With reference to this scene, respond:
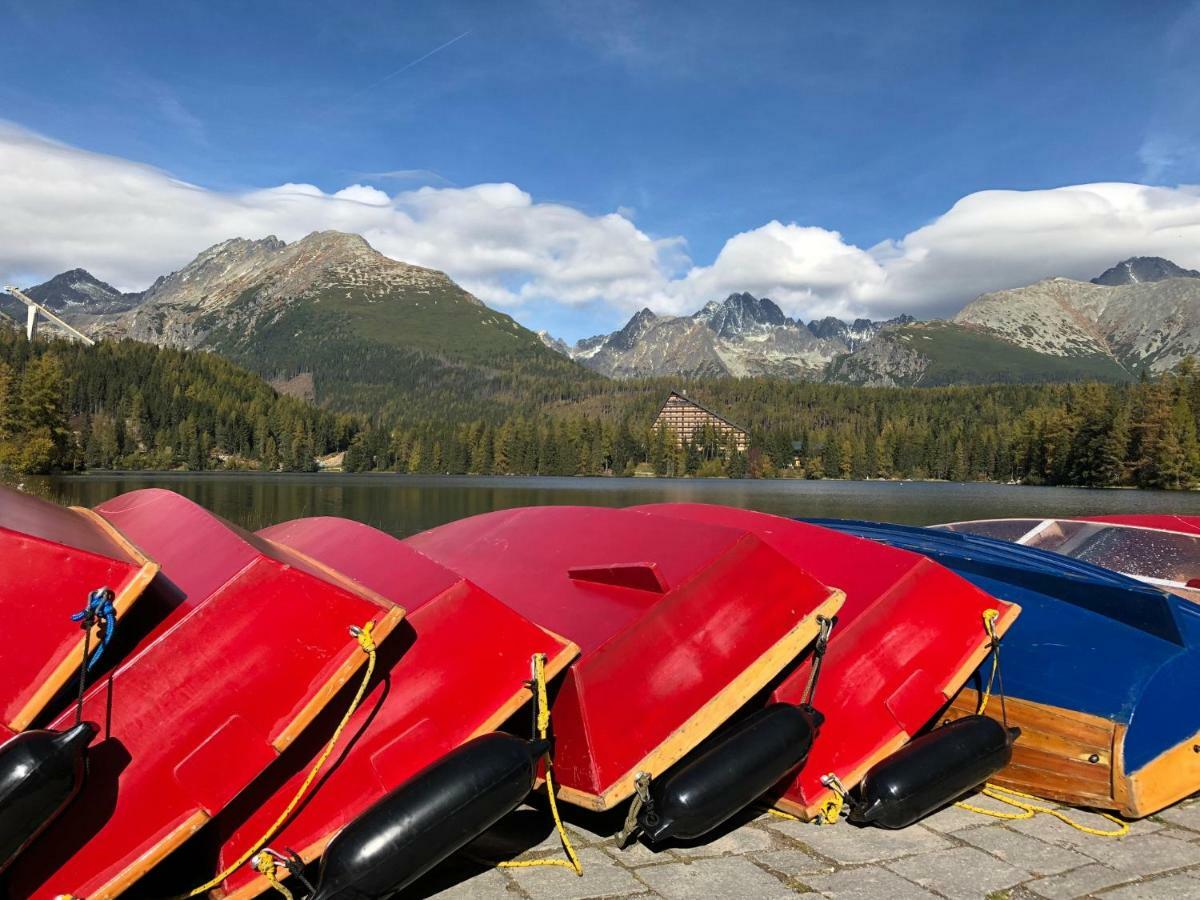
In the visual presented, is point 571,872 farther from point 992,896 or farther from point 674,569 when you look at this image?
point 992,896

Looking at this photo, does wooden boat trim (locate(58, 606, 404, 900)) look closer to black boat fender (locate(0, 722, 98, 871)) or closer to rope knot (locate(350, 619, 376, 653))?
rope knot (locate(350, 619, 376, 653))

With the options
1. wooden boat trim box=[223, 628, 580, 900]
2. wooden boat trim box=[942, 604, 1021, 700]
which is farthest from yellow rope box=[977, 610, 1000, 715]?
wooden boat trim box=[223, 628, 580, 900]

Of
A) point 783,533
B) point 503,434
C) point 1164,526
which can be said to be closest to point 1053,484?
point 503,434

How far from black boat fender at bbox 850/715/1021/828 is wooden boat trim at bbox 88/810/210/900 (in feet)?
12.3

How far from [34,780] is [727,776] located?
3319mm

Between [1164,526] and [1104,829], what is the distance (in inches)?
372

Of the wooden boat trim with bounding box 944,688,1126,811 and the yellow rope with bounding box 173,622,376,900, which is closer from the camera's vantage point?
the yellow rope with bounding box 173,622,376,900

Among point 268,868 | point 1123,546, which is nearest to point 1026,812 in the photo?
point 268,868

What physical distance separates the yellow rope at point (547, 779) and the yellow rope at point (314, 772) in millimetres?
900

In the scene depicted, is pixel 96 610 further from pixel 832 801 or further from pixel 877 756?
pixel 877 756

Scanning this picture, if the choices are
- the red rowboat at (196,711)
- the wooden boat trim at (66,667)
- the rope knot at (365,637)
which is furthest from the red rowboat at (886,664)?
the wooden boat trim at (66,667)

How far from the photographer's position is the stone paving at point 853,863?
4559mm

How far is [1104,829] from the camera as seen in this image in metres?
5.43

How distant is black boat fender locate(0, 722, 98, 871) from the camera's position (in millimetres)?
3490
